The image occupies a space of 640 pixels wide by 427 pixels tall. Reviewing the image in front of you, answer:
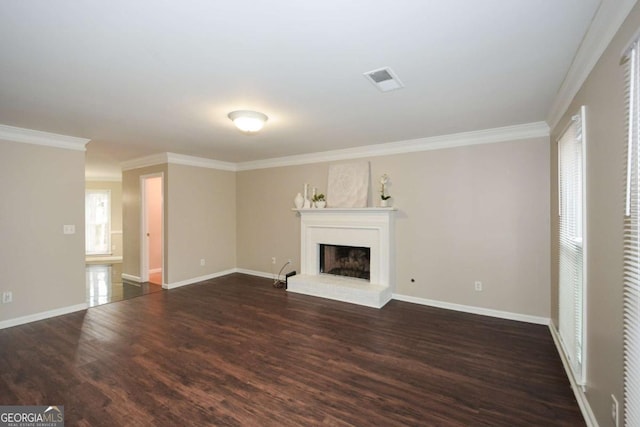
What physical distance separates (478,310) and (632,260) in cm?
299

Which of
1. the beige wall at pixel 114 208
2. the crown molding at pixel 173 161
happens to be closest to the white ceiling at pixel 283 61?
the crown molding at pixel 173 161

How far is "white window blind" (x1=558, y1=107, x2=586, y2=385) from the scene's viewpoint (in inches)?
83.7

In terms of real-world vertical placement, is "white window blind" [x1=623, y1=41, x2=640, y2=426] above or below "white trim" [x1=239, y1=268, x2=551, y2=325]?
above

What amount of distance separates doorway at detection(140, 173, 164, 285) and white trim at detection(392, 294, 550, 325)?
4.59m

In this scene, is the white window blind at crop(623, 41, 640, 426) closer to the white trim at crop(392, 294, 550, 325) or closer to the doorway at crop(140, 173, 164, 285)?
the white trim at crop(392, 294, 550, 325)

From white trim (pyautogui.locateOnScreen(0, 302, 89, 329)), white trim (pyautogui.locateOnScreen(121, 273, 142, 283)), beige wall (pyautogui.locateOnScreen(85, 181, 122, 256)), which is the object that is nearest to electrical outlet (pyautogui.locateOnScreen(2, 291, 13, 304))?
white trim (pyautogui.locateOnScreen(0, 302, 89, 329))

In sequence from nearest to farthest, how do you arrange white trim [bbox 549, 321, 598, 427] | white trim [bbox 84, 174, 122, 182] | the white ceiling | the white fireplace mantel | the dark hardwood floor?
1. the white ceiling
2. white trim [bbox 549, 321, 598, 427]
3. the dark hardwood floor
4. the white fireplace mantel
5. white trim [bbox 84, 174, 122, 182]

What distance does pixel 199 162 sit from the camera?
19.3 ft

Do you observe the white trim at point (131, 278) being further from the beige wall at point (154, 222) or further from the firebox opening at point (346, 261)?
the firebox opening at point (346, 261)

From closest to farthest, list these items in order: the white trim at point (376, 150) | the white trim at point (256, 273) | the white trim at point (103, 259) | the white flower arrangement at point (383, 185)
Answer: the white trim at point (376, 150) → the white flower arrangement at point (383, 185) → the white trim at point (256, 273) → the white trim at point (103, 259)

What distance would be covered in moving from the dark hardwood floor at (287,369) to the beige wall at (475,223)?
423 millimetres

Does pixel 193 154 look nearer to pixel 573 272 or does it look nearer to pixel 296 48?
pixel 296 48

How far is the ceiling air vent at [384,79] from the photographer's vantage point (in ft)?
7.45

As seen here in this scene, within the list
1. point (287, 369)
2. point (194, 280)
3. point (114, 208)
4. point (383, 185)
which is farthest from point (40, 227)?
point (114, 208)
